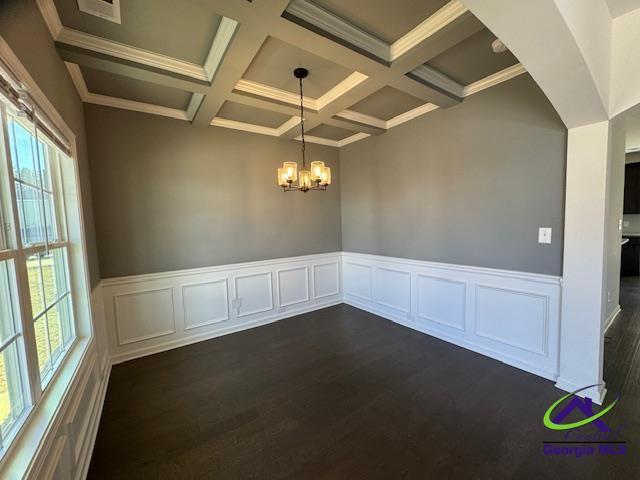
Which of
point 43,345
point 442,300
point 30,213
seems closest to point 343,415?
point 442,300

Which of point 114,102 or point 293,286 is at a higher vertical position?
point 114,102

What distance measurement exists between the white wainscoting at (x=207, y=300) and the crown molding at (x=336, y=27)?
2.79 meters

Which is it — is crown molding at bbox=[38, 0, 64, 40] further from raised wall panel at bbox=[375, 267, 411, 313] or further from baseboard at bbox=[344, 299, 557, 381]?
baseboard at bbox=[344, 299, 557, 381]

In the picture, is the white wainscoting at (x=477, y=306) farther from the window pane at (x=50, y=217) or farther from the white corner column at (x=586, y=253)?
the window pane at (x=50, y=217)

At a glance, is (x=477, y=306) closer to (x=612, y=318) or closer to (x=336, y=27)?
(x=612, y=318)

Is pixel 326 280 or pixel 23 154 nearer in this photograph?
pixel 23 154

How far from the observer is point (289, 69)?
2.35 metres

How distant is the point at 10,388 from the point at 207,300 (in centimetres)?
229

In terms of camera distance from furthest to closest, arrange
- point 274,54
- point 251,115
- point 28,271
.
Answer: point 251,115 < point 274,54 < point 28,271

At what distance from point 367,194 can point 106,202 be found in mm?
3243

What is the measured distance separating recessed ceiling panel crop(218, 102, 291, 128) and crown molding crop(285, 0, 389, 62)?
152cm

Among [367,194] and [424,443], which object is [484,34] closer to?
[367,194]

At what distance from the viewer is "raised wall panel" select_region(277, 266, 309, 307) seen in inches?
157

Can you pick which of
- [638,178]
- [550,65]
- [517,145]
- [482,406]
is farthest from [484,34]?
[638,178]
